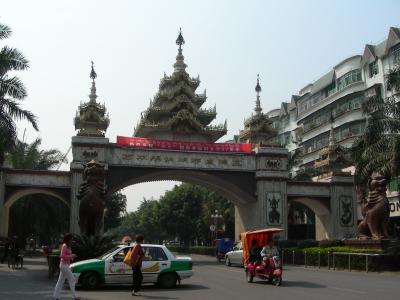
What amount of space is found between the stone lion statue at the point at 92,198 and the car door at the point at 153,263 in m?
7.21

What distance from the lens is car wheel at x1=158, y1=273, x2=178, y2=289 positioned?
48.6ft

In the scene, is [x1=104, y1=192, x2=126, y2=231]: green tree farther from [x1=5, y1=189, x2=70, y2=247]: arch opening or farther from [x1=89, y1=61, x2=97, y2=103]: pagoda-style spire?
[x1=89, y1=61, x2=97, y2=103]: pagoda-style spire

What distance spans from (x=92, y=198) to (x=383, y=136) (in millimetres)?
14228

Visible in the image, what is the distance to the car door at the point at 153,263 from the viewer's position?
1466cm

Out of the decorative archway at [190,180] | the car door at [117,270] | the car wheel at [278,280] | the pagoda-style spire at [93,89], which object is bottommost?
the car wheel at [278,280]

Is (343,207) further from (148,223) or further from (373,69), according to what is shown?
(148,223)

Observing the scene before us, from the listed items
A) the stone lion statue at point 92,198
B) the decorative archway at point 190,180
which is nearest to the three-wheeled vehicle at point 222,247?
the decorative archway at point 190,180

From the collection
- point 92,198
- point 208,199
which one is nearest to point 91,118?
point 92,198

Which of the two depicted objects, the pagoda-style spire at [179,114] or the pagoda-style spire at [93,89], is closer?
the pagoda-style spire at [93,89]

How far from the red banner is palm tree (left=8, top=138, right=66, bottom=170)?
23.8 ft

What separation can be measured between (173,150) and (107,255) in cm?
1984

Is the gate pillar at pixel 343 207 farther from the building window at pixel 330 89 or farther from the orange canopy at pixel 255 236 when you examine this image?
the building window at pixel 330 89

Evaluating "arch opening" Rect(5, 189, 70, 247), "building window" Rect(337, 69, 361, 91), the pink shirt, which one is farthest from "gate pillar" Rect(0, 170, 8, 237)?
"building window" Rect(337, 69, 361, 91)

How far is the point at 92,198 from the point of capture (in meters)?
21.6
